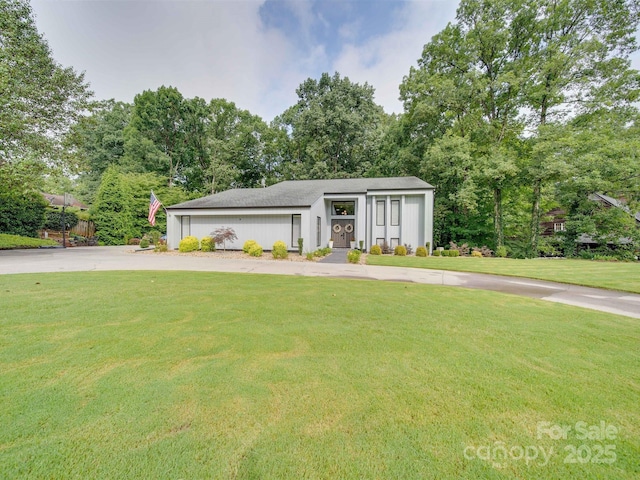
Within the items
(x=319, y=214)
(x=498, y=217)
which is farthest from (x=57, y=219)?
(x=498, y=217)

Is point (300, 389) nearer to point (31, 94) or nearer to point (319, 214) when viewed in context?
point (319, 214)

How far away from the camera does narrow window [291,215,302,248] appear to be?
16531 mm

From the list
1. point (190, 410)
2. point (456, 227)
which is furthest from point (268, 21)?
point (456, 227)

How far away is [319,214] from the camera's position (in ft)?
58.3

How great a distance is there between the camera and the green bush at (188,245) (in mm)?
15975

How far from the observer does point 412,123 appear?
76.3ft

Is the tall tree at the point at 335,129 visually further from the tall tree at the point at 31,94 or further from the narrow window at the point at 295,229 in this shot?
the tall tree at the point at 31,94

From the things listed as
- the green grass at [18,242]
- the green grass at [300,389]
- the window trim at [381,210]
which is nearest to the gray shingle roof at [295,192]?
the window trim at [381,210]

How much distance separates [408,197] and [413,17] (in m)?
10.1

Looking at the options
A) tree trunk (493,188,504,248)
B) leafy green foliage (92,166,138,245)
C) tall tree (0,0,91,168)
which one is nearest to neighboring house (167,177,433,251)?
tree trunk (493,188,504,248)

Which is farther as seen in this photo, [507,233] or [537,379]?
[507,233]

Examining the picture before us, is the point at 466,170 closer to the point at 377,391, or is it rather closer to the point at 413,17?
the point at 413,17

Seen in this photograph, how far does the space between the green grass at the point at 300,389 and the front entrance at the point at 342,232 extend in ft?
51.1

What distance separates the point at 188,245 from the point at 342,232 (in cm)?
1082
